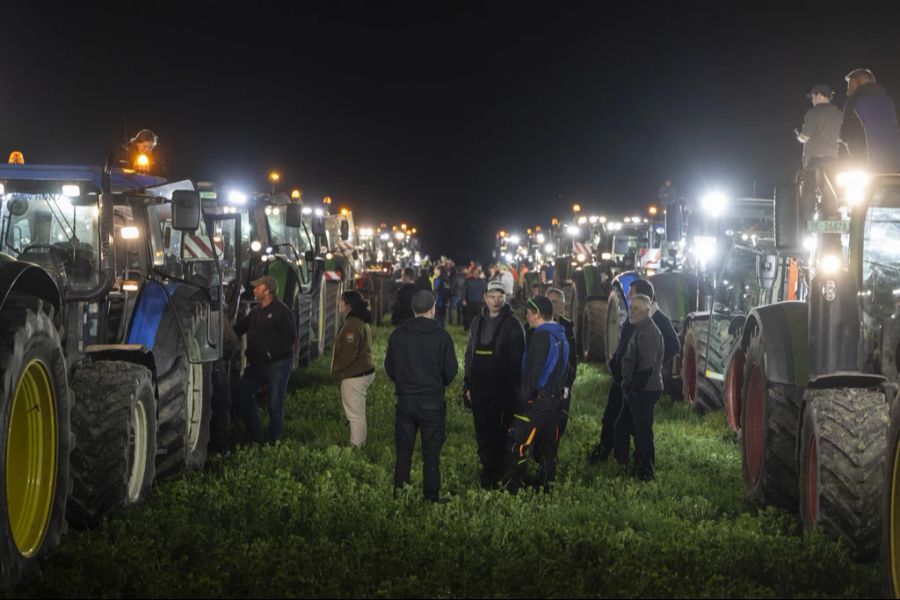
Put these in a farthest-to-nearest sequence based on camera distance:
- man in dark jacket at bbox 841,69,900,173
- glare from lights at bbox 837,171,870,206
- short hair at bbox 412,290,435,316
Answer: short hair at bbox 412,290,435,316 < man in dark jacket at bbox 841,69,900,173 < glare from lights at bbox 837,171,870,206

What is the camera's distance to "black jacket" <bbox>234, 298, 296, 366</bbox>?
11773 millimetres

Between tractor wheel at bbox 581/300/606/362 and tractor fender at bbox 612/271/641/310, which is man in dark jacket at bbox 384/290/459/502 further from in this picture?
tractor wheel at bbox 581/300/606/362

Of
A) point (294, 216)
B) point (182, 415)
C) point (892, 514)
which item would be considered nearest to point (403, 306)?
point (294, 216)

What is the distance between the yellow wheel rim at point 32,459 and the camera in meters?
6.49

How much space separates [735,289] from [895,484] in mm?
8494

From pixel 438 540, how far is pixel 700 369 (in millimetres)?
7048

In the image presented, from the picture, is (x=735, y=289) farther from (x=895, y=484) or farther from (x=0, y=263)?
(x=0, y=263)

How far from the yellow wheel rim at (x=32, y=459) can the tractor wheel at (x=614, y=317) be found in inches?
488

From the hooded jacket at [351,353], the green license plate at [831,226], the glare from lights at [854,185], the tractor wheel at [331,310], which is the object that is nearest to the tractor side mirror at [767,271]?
the hooded jacket at [351,353]

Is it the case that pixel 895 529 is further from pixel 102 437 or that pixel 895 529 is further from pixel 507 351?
pixel 102 437

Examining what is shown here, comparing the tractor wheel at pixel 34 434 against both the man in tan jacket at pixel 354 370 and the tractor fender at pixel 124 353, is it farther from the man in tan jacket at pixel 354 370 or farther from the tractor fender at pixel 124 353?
the man in tan jacket at pixel 354 370

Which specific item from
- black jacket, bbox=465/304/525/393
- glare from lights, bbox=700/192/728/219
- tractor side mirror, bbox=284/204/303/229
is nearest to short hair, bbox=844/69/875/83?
black jacket, bbox=465/304/525/393

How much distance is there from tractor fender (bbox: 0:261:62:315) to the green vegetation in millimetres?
1456

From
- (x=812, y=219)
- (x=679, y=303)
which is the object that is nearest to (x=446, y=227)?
(x=679, y=303)
